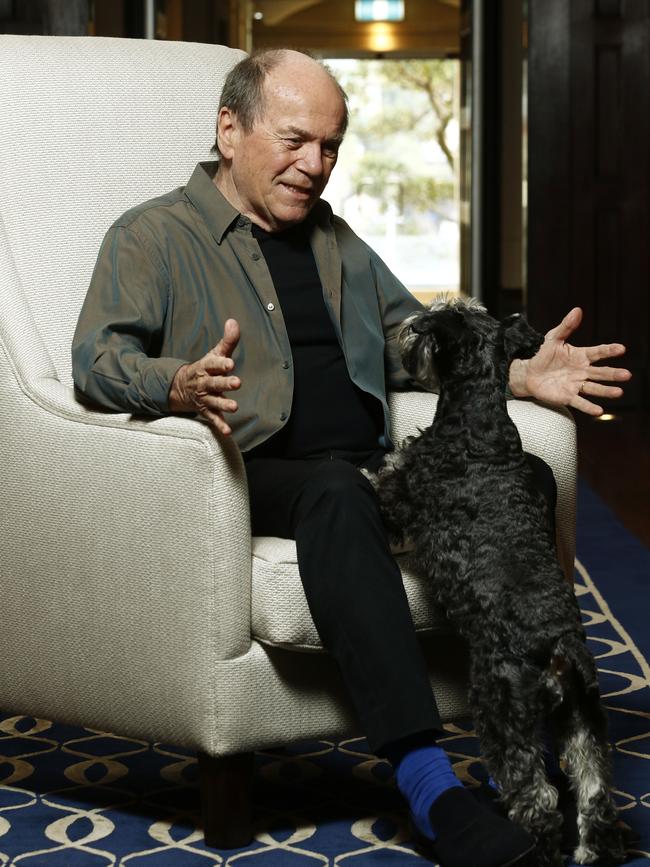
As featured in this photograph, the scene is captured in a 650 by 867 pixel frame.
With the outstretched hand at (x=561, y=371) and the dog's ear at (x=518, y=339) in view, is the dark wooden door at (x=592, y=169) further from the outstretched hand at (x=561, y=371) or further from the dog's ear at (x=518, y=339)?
the dog's ear at (x=518, y=339)

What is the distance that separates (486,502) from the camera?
1.93 metres

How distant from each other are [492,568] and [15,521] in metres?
0.80

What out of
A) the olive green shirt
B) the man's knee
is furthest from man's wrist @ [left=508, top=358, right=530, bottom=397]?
the man's knee

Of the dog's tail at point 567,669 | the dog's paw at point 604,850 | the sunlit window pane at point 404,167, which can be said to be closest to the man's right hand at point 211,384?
the dog's tail at point 567,669

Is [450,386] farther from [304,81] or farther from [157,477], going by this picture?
[304,81]

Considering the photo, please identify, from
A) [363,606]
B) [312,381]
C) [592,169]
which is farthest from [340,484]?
[592,169]

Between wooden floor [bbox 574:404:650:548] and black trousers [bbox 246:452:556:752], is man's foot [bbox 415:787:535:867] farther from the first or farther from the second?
wooden floor [bbox 574:404:650:548]

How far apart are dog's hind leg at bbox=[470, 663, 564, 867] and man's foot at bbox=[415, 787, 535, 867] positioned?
0.03 m

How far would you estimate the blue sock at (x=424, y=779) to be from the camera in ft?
6.08

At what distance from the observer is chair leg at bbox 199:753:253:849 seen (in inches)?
78.9

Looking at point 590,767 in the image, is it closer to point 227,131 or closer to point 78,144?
point 227,131

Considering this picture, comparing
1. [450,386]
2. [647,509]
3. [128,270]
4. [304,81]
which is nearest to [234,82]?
[304,81]

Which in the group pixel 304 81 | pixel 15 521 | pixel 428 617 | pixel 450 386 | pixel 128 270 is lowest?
pixel 428 617

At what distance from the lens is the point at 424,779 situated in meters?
1.86
